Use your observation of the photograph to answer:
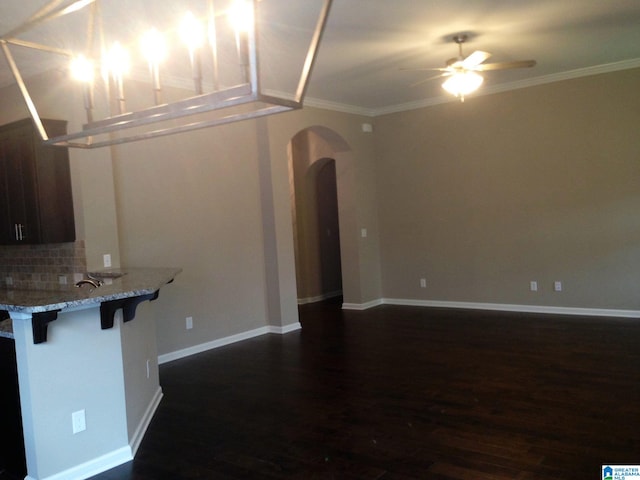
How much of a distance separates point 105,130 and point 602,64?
555cm

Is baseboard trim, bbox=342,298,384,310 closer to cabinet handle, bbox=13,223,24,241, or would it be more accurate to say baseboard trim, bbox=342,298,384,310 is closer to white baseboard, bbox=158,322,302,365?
white baseboard, bbox=158,322,302,365

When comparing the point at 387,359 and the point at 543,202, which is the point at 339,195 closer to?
the point at 543,202

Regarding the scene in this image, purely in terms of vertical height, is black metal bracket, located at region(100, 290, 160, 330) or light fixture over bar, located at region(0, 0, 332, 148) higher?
light fixture over bar, located at region(0, 0, 332, 148)

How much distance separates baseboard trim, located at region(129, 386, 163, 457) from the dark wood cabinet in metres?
1.57

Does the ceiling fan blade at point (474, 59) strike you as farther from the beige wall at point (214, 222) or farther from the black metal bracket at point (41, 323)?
the black metal bracket at point (41, 323)

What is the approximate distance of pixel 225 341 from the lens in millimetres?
5875

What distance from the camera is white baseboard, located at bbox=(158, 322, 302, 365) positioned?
17.5 ft

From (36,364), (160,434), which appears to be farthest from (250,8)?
(160,434)

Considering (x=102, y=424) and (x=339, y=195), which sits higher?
(x=339, y=195)

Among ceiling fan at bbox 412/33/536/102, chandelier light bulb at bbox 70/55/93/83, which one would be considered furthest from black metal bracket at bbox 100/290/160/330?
ceiling fan at bbox 412/33/536/102

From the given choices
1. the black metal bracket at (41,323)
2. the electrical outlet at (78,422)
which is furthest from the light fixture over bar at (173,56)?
the electrical outlet at (78,422)

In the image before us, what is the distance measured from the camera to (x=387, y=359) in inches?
196

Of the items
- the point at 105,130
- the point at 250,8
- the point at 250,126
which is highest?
the point at 250,126

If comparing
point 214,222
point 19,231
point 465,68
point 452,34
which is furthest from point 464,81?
point 19,231
